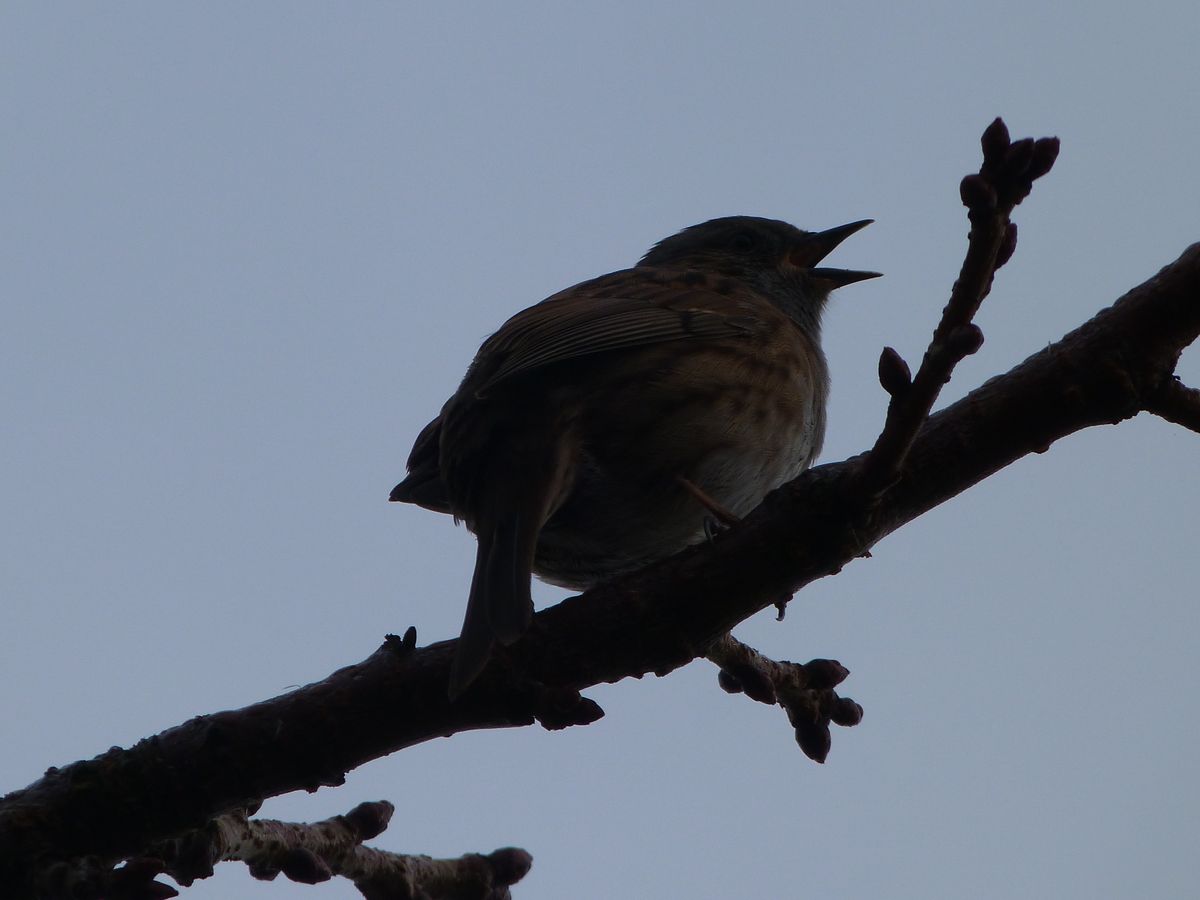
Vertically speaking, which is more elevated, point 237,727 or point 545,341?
point 545,341

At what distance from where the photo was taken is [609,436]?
14.6ft

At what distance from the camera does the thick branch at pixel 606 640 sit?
307 cm

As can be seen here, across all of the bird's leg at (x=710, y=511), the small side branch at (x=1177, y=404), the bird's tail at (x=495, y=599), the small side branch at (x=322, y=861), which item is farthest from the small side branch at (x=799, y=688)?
the small side branch at (x=1177, y=404)

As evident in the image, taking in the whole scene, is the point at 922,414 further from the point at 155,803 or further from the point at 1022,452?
the point at 155,803

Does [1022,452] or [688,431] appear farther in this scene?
[688,431]

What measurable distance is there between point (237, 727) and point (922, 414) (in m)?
1.82

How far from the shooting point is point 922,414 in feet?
8.80

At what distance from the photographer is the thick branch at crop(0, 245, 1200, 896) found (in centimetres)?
307

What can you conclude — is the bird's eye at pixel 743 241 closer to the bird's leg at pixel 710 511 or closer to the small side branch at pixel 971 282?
the bird's leg at pixel 710 511

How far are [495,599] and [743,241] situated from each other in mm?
3681

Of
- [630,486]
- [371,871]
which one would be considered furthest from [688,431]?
[371,871]

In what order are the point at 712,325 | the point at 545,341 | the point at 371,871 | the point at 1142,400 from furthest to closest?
the point at 712,325 < the point at 545,341 < the point at 371,871 < the point at 1142,400

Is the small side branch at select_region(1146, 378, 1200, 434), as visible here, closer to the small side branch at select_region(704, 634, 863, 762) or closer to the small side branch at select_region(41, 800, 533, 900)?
the small side branch at select_region(704, 634, 863, 762)

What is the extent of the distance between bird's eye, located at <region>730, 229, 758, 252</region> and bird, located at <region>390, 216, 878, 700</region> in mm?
1518
